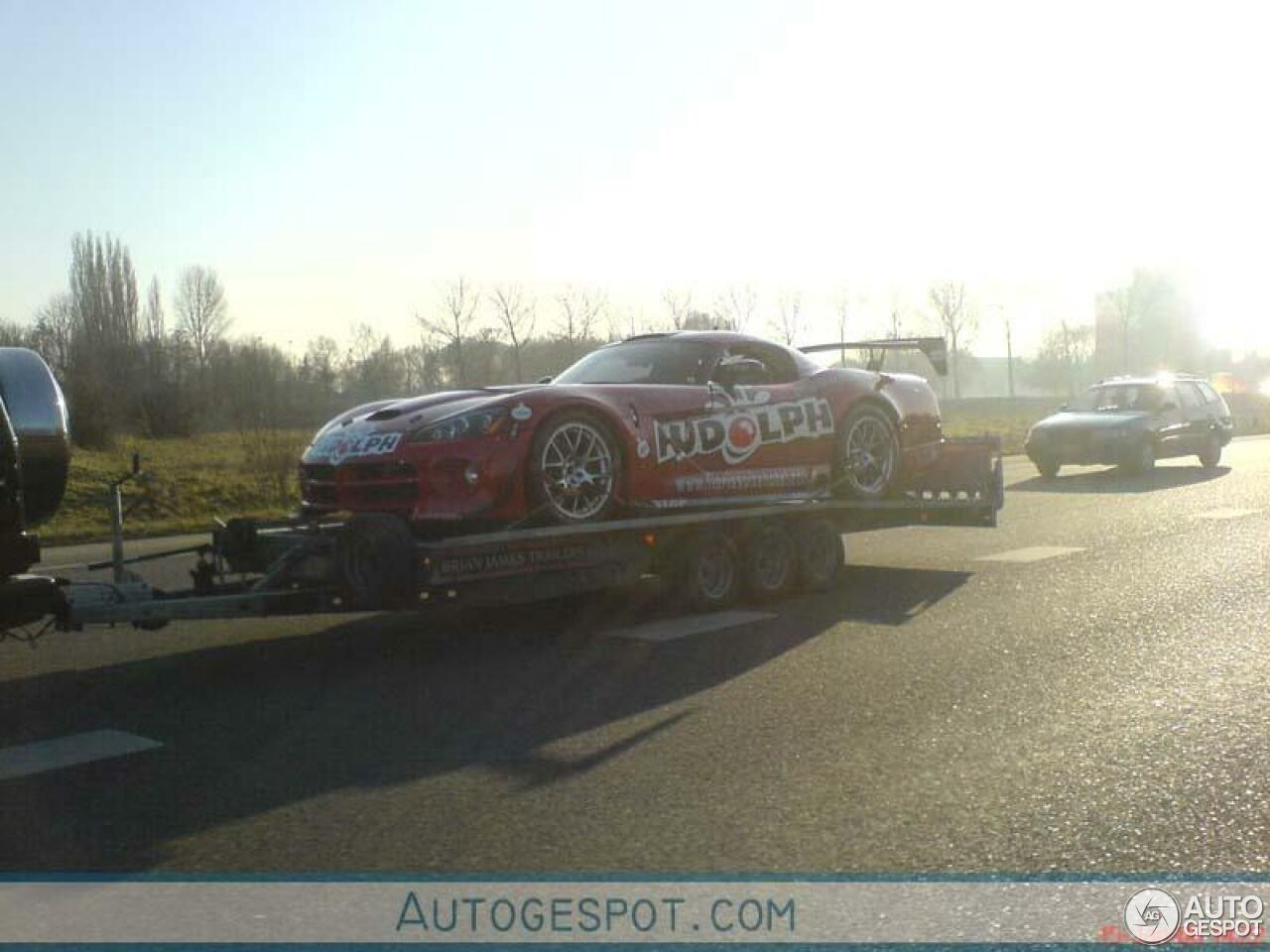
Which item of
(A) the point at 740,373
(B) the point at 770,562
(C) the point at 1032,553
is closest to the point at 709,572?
(B) the point at 770,562

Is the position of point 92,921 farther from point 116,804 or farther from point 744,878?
point 744,878

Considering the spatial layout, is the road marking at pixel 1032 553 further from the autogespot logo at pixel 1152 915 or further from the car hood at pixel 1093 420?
the car hood at pixel 1093 420

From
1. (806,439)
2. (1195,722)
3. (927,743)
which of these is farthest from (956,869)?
(806,439)

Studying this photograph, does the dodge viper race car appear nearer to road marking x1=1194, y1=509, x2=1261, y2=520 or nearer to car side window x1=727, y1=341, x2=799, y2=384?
car side window x1=727, y1=341, x2=799, y2=384

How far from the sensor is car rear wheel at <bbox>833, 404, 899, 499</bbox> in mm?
10492

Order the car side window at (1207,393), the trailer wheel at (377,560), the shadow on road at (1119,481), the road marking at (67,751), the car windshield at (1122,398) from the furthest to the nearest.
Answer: the car side window at (1207,393) < the car windshield at (1122,398) < the shadow on road at (1119,481) < the trailer wheel at (377,560) < the road marking at (67,751)

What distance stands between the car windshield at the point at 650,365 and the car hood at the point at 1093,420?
1349 cm

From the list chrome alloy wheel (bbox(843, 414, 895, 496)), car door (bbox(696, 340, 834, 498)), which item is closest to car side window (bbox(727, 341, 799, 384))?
car door (bbox(696, 340, 834, 498))

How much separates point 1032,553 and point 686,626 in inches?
190

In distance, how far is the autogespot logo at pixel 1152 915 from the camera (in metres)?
3.81

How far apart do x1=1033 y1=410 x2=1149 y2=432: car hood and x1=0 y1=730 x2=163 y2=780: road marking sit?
717 inches

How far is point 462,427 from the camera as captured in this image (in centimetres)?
783

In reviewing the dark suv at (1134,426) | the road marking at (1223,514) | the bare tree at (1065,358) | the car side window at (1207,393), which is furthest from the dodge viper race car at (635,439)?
the bare tree at (1065,358)

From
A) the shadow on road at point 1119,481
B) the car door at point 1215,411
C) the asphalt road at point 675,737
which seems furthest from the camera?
the car door at point 1215,411
